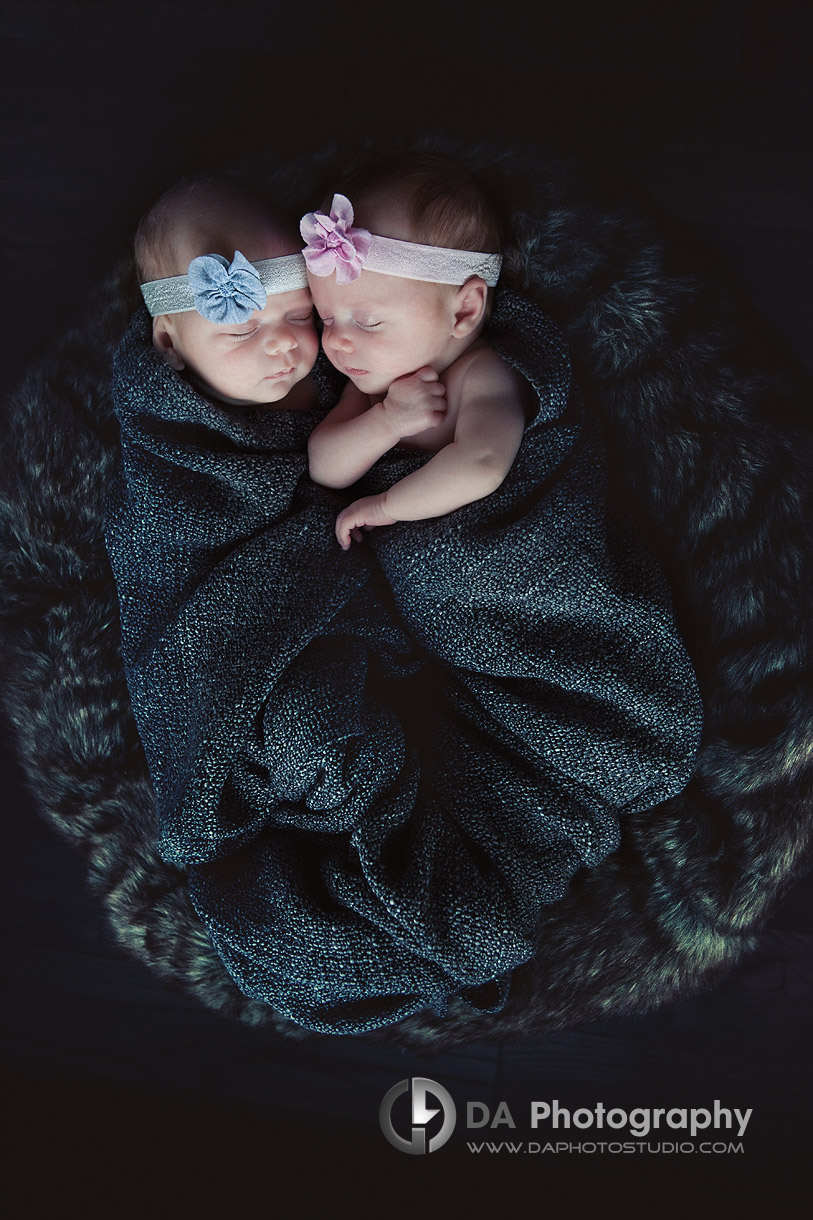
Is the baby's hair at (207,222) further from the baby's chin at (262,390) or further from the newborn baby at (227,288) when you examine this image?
the baby's chin at (262,390)

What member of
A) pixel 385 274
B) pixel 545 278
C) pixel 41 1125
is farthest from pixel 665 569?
pixel 41 1125

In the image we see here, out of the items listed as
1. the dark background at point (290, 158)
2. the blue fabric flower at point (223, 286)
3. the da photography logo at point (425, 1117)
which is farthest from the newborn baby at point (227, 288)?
the da photography logo at point (425, 1117)

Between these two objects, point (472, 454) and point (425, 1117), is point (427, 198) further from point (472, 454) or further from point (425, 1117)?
point (425, 1117)

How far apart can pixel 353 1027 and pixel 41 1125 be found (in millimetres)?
775

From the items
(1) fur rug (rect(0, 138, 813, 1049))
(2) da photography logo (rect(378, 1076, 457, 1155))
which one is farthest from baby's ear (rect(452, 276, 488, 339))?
(2) da photography logo (rect(378, 1076, 457, 1155))

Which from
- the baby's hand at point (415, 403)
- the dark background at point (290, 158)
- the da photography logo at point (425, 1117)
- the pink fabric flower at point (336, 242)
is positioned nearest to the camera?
the pink fabric flower at point (336, 242)

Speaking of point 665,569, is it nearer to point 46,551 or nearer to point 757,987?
point 757,987

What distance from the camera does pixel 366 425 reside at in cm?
105

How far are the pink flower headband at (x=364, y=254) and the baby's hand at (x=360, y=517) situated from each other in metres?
0.27

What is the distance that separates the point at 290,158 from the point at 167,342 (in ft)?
1.15

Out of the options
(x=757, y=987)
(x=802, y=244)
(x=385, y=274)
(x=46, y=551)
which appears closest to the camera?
(x=385, y=274)

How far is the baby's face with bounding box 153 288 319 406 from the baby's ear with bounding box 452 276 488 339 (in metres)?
0.18

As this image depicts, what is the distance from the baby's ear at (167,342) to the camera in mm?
1031

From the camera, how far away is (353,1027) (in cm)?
112
